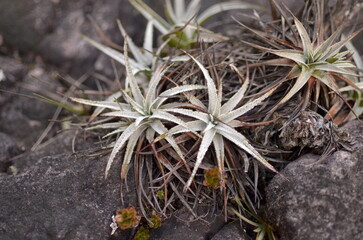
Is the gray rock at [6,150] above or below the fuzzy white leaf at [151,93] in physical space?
below

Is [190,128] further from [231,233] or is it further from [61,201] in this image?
[61,201]

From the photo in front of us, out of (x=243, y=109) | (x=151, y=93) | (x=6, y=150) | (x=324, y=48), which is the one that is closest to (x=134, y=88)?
(x=151, y=93)

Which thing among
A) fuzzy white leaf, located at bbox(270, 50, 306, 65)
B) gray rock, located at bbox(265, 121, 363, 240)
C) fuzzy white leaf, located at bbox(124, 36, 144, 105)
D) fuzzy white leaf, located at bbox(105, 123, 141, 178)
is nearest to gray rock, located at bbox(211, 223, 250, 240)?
gray rock, located at bbox(265, 121, 363, 240)

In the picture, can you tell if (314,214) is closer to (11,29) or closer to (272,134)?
(272,134)

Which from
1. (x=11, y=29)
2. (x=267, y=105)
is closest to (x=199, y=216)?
(x=267, y=105)

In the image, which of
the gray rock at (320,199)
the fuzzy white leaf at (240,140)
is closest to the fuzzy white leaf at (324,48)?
the gray rock at (320,199)

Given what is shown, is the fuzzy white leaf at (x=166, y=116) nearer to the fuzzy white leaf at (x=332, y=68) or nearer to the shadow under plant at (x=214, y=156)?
the shadow under plant at (x=214, y=156)
